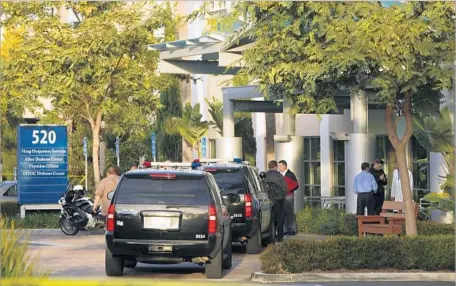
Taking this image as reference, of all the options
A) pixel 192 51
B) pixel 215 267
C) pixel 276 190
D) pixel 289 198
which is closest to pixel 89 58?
pixel 192 51

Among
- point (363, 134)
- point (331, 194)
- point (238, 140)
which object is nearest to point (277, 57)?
point (363, 134)

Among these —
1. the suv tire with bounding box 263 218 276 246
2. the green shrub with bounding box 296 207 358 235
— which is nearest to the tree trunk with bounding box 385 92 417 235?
the suv tire with bounding box 263 218 276 246

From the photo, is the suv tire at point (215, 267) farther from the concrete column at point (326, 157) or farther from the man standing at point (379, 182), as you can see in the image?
the concrete column at point (326, 157)

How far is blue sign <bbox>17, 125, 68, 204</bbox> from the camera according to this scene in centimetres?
3694

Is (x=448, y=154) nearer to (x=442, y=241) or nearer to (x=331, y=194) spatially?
(x=442, y=241)

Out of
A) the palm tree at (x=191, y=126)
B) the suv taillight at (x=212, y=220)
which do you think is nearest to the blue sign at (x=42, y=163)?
the suv taillight at (x=212, y=220)

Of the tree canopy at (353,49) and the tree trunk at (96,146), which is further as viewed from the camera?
the tree trunk at (96,146)

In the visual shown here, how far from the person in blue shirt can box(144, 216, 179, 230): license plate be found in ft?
36.6

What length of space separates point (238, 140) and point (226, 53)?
570 centimetres

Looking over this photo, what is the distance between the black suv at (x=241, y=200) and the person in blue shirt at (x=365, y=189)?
5.09m

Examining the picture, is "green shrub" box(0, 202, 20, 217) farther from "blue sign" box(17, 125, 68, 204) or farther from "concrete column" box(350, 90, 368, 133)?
"concrete column" box(350, 90, 368, 133)

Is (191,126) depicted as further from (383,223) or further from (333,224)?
(383,223)

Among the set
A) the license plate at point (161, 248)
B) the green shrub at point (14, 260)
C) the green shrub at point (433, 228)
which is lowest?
the green shrub at point (433, 228)

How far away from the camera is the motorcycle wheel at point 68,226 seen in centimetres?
3281
